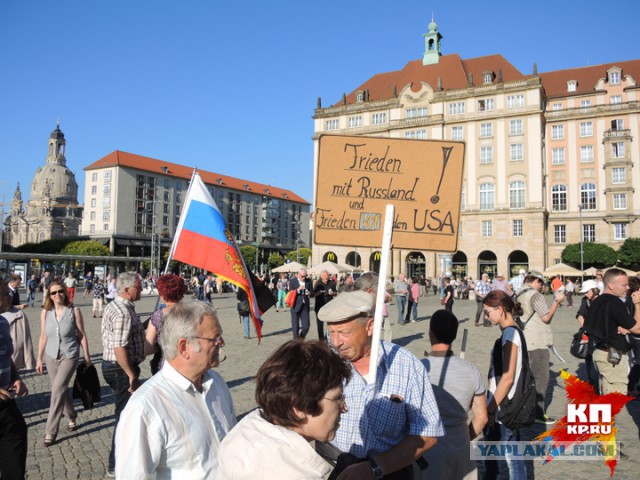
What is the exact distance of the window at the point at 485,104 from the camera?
174 ft

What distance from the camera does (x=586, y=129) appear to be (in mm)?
54281

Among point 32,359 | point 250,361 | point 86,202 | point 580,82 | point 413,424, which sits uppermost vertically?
point 580,82

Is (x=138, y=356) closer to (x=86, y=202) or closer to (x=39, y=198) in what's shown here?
(x=86, y=202)

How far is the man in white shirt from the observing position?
224 cm

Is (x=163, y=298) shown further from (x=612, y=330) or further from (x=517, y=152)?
(x=517, y=152)

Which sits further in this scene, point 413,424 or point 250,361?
point 250,361

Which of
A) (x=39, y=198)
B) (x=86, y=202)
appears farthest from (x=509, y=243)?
(x=39, y=198)

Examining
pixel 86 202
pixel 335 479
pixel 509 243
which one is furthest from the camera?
pixel 86 202

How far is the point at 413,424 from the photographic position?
2584 millimetres

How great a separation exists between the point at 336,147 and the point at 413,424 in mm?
2176

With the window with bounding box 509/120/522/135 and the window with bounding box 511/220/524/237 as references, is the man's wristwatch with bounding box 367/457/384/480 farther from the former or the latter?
the window with bounding box 509/120/522/135

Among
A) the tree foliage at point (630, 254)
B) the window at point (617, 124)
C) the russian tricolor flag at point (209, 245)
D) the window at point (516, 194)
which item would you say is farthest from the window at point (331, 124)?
the russian tricolor flag at point (209, 245)

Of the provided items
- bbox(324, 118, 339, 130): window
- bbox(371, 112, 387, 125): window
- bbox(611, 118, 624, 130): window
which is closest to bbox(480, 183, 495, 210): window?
bbox(371, 112, 387, 125): window

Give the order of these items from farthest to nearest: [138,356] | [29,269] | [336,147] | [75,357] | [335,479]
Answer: [29,269] < [75,357] < [138,356] < [336,147] < [335,479]
